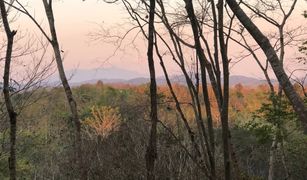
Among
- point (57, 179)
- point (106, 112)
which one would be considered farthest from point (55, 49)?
point (106, 112)

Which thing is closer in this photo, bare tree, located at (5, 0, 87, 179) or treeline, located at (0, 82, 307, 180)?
bare tree, located at (5, 0, 87, 179)

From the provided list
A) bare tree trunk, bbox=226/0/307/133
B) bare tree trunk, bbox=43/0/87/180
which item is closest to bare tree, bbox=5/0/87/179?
bare tree trunk, bbox=43/0/87/180

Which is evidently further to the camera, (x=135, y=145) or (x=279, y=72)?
(x=135, y=145)

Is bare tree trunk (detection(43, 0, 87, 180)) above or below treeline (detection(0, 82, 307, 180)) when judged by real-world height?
above

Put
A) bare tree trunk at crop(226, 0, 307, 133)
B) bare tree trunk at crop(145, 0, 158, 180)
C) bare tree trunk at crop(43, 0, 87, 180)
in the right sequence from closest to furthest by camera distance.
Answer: bare tree trunk at crop(145, 0, 158, 180) → bare tree trunk at crop(226, 0, 307, 133) → bare tree trunk at crop(43, 0, 87, 180)

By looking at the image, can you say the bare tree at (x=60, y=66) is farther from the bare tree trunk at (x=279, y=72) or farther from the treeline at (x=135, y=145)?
the bare tree trunk at (x=279, y=72)

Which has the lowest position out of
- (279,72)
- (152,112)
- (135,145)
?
(135,145)

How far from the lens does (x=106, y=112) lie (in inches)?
1742

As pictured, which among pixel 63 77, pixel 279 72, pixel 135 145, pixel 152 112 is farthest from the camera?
pixel 135 145

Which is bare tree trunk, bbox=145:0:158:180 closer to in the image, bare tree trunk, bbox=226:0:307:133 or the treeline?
→ the treeline

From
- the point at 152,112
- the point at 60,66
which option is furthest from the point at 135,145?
the point at 152,112

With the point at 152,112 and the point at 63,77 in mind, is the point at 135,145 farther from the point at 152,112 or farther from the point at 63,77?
the point at 152,112

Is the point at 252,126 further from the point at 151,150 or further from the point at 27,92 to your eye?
the point at 151,150

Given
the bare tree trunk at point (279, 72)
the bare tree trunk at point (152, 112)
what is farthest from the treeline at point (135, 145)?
the bare tree trunk at point (279, 72)
